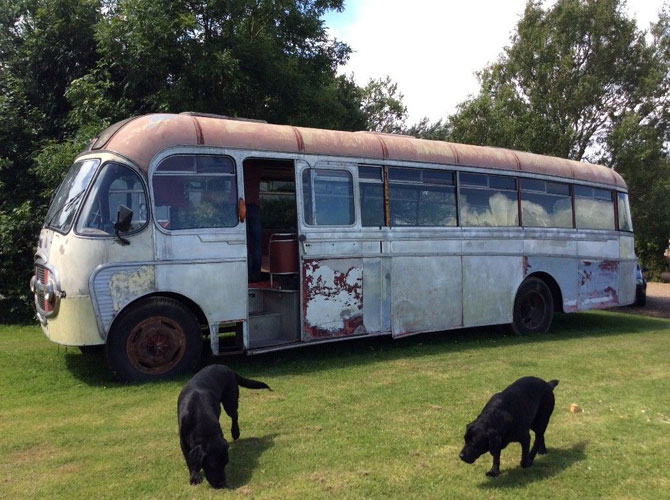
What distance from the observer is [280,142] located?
7809mm

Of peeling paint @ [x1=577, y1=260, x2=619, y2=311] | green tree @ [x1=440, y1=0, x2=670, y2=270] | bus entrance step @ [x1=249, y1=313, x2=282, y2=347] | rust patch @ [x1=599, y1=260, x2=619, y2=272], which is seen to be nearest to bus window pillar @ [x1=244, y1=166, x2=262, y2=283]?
bus entrance step @ [x1=249, y1=313, x2=282, y2=347]

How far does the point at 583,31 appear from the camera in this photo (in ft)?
64.7

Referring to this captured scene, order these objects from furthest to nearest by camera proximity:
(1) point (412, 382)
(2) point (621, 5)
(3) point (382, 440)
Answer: (2) point (621, 5) → (1) point (412, 382) → (3) point (382, 440)

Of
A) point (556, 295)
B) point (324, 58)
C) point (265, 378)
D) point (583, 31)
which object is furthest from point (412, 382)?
point (583, 31)

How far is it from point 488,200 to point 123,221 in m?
6.05

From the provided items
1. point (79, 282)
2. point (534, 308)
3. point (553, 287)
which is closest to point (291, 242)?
point (79, 282)

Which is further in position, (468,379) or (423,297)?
(423,297)

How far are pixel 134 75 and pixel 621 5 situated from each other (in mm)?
16319

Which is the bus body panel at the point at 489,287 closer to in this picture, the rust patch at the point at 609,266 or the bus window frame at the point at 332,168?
the bus window frame at the point at 332,168

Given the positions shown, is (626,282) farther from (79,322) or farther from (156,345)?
(79,322)

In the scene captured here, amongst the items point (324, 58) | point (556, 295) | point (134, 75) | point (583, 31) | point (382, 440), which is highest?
point (583, 31)

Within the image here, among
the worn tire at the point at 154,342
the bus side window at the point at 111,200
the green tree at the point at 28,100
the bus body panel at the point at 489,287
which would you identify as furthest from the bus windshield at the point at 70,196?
the bus body panel at the point at 489,287

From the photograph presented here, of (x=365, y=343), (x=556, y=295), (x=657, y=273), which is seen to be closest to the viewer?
(x=365, y=343)

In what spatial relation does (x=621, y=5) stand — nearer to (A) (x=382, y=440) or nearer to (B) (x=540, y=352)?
(B) (x=540, y=352)
